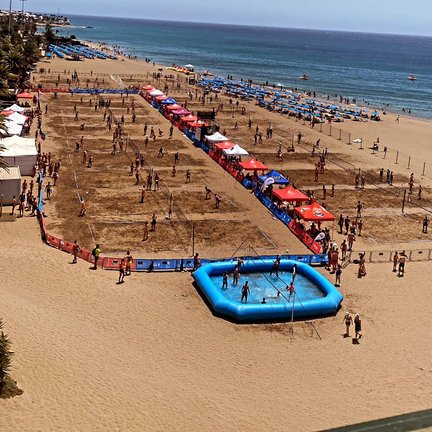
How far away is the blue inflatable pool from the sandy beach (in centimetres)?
44

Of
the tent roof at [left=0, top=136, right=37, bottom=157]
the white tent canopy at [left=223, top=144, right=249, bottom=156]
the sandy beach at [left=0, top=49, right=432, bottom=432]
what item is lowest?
the sandy beach at [left=0, top=49, right=432, bottom=432]

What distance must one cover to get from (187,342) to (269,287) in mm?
5332

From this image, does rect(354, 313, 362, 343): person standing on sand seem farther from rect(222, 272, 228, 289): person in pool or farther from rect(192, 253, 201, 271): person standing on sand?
rect(192, 253, 201, 271): person standing on sand

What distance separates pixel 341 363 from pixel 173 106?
4153 centimetres

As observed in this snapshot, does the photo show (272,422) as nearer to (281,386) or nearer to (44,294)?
(281,386)

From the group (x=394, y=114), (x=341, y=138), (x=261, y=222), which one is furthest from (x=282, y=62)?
(x=261, y=222)

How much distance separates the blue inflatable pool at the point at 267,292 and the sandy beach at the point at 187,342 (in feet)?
1.43

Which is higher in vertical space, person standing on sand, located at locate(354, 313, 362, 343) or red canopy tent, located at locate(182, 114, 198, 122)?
red canopy tent, located at locate(182, 114, 198, 122)

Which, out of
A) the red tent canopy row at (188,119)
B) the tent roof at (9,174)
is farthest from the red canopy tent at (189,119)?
the tent roof at (9,174)

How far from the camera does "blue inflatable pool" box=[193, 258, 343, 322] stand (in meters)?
19.6

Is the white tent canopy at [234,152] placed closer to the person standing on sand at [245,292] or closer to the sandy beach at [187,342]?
the sandy beach at [187,342]

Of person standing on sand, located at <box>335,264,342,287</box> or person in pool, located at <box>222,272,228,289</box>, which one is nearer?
person in pool, located at <box>222,272,228,289</box>

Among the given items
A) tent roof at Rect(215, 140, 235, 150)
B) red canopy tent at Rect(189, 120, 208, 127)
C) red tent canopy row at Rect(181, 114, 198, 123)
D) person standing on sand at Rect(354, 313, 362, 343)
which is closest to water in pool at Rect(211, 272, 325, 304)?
person standing on sand at Rect(354, 313, 362, 343)

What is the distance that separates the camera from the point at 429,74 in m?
152
